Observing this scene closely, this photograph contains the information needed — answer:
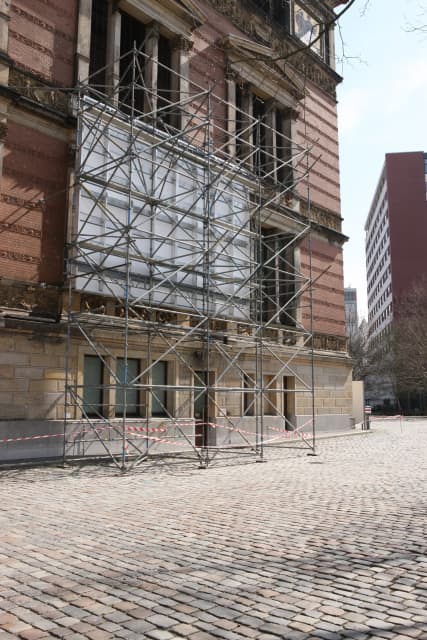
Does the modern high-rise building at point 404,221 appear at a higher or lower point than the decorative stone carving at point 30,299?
higher

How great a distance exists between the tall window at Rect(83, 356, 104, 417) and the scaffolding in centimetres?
3

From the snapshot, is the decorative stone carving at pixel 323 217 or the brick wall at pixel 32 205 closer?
the brick wall at pixel 32 205

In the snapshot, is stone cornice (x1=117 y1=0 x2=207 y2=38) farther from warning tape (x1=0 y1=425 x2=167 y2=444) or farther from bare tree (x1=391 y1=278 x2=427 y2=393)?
bare tree (x1=391 y1=278 x2=427 y2=393)

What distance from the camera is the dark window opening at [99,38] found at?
1698 centimetres

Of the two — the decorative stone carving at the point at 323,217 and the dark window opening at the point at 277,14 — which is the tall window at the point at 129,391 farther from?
the dark window opening at the point at 277,14

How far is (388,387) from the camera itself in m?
62.0

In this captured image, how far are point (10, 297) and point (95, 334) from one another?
2.42 m

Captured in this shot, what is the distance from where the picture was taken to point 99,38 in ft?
56.6

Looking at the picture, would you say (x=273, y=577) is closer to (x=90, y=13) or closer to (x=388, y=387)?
(x=90, y=13)

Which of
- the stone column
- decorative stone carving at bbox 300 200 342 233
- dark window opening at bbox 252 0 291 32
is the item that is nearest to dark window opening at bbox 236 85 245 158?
the stone column

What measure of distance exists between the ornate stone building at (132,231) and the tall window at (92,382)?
5 cm

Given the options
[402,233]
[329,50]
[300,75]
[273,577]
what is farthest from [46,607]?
[402,233]

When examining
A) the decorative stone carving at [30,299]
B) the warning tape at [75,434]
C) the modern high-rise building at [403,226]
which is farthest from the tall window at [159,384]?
the modern high-rise building at [403,226]

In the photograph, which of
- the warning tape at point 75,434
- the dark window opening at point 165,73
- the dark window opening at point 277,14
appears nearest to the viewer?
the warning tape at point 75,434
